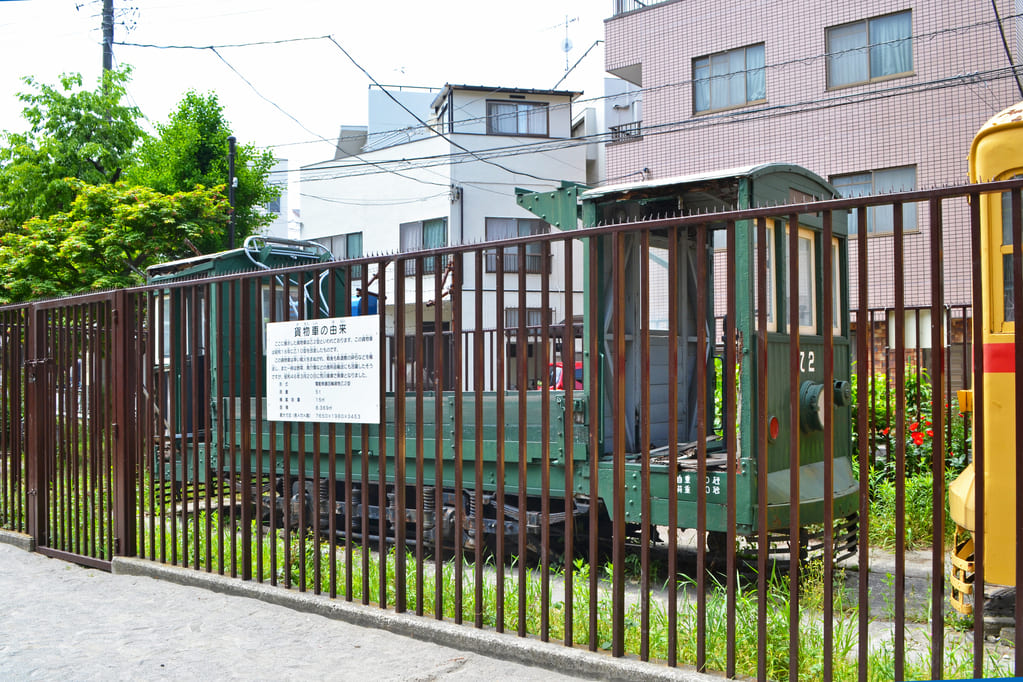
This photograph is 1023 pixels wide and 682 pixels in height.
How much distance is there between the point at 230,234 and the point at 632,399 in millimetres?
13490

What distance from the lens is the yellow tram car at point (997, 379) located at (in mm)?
4559

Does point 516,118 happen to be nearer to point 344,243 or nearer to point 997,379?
point 344,243

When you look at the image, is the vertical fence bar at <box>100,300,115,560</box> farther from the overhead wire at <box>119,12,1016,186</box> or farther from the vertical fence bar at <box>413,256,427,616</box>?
the overhead wire at <box>119,12,1016,186</box>

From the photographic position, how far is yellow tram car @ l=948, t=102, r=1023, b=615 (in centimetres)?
456

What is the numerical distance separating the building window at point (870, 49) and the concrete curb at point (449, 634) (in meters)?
14.8

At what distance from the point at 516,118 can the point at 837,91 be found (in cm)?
1151

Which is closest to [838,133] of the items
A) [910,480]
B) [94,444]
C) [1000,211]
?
[910,480]

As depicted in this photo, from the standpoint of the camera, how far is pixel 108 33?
66.3 feet

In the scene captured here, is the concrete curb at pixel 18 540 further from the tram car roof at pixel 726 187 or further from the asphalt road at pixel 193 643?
the tram car roof at pixel 726 187

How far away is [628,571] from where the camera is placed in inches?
275

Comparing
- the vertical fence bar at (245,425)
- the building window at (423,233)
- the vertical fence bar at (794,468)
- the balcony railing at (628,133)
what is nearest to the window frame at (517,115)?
the building window at (423,233)

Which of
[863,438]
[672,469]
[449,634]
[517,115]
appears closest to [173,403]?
[449,634]

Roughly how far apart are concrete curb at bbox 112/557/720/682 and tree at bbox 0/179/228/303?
9.24m

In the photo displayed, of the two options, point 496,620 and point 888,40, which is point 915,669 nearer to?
point 496,620
